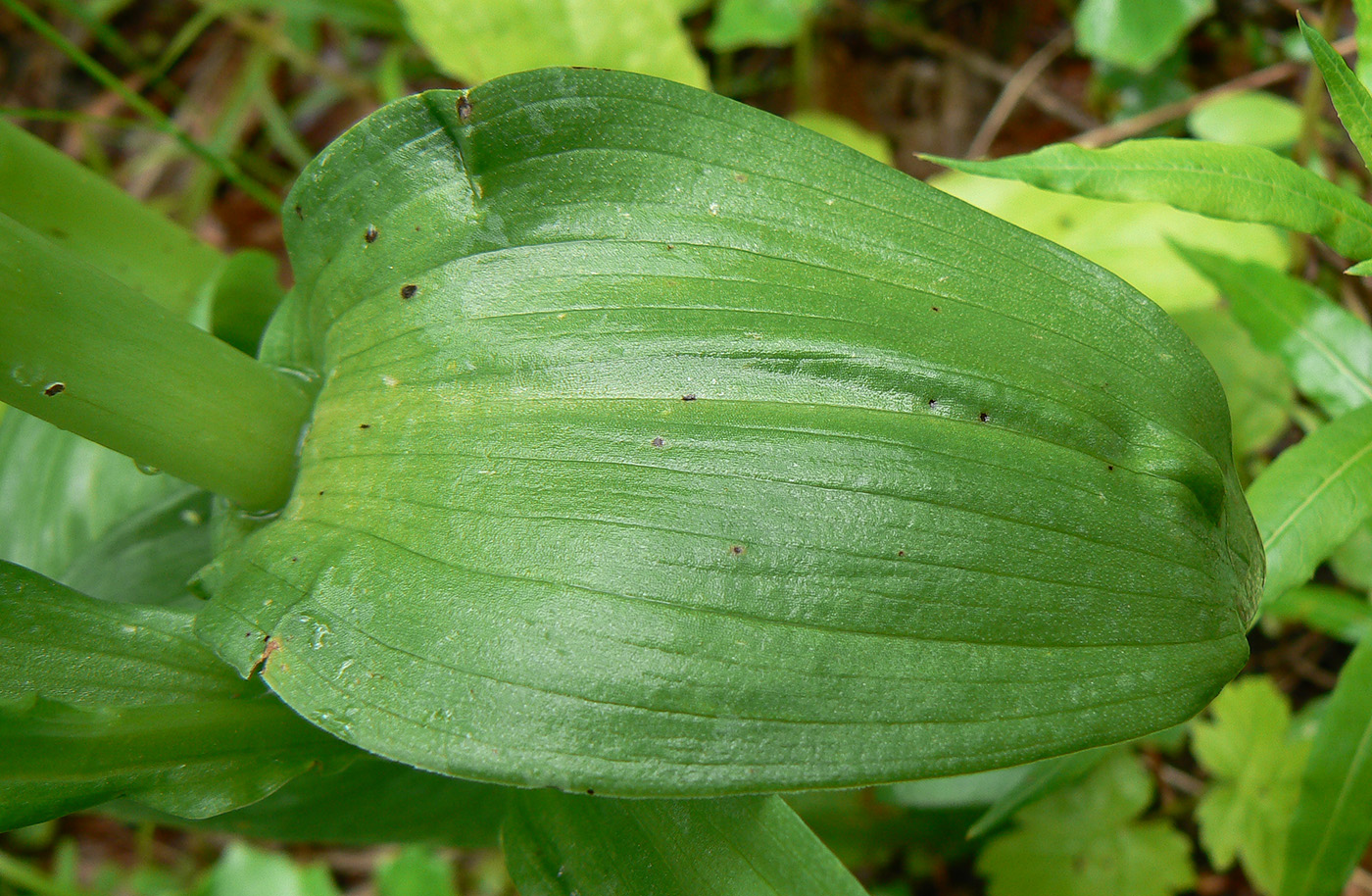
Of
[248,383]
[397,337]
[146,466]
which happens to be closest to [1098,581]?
[397,337]

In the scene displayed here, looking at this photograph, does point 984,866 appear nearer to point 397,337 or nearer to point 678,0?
point 397,337

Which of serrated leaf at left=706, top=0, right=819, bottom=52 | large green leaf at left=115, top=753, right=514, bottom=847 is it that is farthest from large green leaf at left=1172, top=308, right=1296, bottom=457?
large green leaf at left=115, top=753, right=514, bottom=847

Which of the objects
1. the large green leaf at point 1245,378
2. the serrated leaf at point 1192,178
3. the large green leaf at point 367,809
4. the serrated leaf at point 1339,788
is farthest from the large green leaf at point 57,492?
the large green leaf at point 1245,378

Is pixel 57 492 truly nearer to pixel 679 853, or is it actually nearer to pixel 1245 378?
pixel 679 853

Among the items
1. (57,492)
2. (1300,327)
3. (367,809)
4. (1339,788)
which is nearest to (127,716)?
(367,809)

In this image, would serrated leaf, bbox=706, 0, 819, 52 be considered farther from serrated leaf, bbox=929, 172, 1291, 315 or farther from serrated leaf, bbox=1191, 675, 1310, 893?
serrated leaf, bbox=1191, 675, 1310, 893
